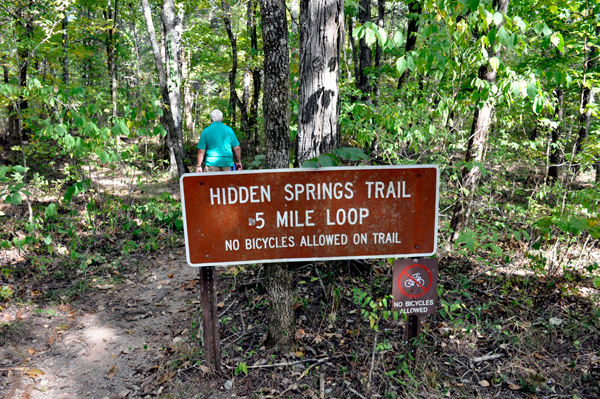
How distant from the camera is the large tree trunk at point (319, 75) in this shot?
3451 millimetres

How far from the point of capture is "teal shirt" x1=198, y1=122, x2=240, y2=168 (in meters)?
5.91

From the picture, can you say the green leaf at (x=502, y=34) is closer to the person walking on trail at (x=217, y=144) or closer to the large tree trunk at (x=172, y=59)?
the person walking on trail at (x=217, y=144)

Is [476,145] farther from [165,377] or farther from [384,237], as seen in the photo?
[165,377]

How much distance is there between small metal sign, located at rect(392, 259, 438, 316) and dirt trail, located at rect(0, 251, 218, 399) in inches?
82.3

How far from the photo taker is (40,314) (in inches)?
165

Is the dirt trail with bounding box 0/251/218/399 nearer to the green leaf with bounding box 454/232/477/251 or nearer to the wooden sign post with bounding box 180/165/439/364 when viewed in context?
the wooden sign post with bounding box 180/165/439/364

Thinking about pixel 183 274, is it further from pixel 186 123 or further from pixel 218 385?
pixel 186 123

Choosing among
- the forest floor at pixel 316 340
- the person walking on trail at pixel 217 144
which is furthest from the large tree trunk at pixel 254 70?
→ the forest floor at pixel 316 340

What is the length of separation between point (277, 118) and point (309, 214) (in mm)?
854

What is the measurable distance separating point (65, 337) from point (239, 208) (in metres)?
2.78

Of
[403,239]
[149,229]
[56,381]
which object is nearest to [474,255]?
[403,239]

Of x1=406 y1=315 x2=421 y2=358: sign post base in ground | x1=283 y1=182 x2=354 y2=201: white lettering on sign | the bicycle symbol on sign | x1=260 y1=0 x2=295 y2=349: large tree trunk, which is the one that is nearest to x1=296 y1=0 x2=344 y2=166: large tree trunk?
x1=260 y1=0 x2=295 y2=349: large tree trunk

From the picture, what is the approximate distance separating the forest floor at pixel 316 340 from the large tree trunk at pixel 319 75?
1422 millimetres

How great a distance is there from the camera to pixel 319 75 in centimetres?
352
